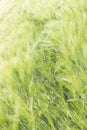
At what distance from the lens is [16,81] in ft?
5.17

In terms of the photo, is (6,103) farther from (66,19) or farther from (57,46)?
(66,19)

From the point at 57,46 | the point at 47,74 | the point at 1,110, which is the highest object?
the point at 57,46

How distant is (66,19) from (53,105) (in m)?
0.48

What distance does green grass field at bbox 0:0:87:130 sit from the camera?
142 cm

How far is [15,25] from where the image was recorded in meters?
2.09

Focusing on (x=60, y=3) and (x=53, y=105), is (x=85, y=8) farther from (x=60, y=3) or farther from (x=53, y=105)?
(x=53, y=105)

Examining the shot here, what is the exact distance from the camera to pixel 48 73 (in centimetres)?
157

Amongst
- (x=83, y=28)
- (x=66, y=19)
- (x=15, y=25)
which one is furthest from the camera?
(x=15, y=25)

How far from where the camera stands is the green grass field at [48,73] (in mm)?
1425

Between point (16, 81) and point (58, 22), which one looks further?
point (58, 22)

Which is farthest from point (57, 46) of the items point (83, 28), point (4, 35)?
point (4, 35)

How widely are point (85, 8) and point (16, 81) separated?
50 cm

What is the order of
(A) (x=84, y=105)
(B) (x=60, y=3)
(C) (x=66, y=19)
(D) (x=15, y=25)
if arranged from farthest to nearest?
(D) (x=15, y=25) → (B) (x=60, y=3) → (C) (x=66, y=19) → (A) (x=84, y=105)

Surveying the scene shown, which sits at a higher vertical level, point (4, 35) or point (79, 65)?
point (4, 35)
